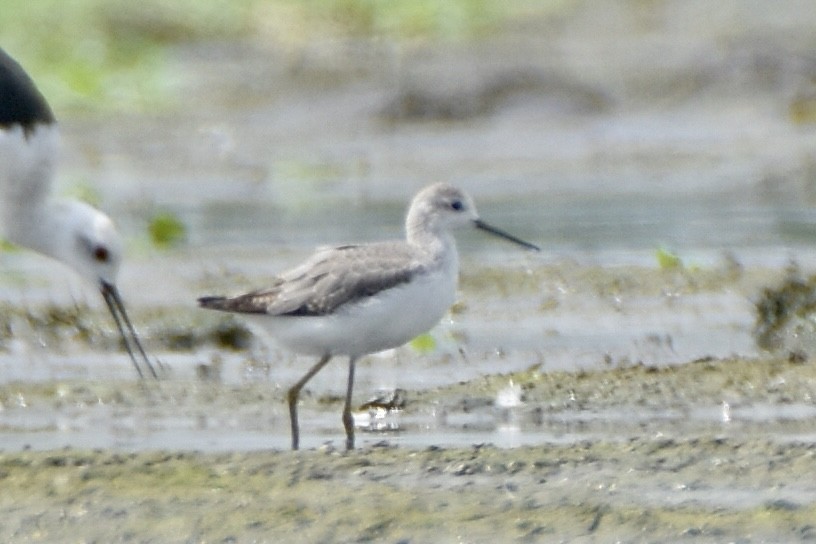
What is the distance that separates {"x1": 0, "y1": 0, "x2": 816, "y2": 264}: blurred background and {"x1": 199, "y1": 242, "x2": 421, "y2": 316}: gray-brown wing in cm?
373

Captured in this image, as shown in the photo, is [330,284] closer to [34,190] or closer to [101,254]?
[101,254]

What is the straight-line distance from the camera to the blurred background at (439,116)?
1280cm

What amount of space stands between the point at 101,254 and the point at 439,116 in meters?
9.33

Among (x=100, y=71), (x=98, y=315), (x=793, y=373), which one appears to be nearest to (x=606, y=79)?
(x=100, y=71)

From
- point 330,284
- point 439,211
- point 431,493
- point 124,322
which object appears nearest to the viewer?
point 431,493

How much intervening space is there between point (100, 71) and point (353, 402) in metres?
12.5

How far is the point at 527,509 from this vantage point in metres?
5.47

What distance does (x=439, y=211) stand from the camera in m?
7.75

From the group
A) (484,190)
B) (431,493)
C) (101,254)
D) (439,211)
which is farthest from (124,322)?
(484,190)

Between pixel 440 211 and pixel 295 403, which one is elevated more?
pixel 440 211

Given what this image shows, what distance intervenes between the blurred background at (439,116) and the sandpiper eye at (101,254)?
3176mm

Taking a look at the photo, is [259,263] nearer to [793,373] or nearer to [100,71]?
[793,373]

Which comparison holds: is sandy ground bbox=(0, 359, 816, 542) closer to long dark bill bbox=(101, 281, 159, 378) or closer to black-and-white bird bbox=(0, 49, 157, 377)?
long dark bill bbox=(101, 281, 159, 378)

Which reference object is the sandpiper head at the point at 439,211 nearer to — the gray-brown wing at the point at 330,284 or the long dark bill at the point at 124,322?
the gray-brown wing at the point at 330,284
